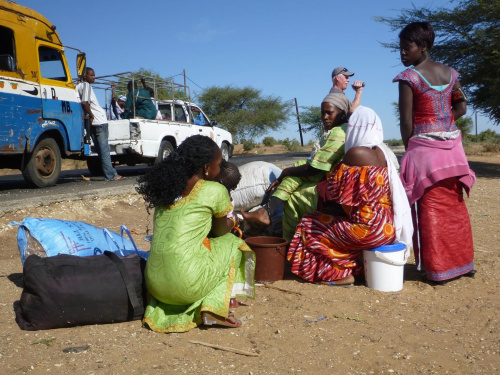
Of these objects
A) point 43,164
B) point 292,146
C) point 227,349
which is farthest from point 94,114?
point 292,146

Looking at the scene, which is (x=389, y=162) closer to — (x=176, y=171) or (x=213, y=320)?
(x=176, y=171)

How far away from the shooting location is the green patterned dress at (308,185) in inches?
168

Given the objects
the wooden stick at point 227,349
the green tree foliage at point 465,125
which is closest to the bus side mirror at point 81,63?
the wooden stick at point 227,349

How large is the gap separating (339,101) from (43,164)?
5396mm

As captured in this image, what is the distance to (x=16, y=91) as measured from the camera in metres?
7.03

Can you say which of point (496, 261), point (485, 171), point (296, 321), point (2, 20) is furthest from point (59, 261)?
point (485, 171)

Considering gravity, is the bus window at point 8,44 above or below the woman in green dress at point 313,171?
above

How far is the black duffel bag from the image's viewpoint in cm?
295

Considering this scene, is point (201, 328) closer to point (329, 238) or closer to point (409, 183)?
point (329, 238)

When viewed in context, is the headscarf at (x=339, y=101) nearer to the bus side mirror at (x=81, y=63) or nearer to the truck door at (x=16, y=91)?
the truck door at (x=16, y=91)

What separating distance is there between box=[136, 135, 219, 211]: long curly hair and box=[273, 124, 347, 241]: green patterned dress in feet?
4.49

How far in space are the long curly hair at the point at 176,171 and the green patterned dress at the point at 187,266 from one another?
0.08 meters

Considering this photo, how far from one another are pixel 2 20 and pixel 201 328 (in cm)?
587

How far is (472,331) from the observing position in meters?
3.07
